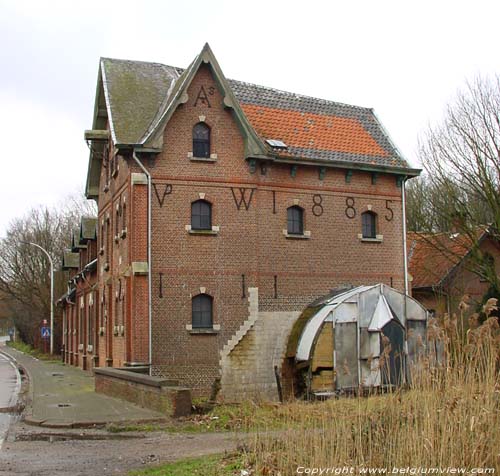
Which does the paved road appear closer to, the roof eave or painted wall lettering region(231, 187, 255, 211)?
painted wall lettering region(231, 187, 255, 211)

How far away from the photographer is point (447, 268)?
1426 inches

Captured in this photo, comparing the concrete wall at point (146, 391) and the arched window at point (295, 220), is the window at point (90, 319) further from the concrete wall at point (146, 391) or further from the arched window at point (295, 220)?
the arched window at point (295, 220)

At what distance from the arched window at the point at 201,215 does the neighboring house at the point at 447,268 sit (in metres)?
10.2

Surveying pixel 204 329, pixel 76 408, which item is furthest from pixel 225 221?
pixel 76 408

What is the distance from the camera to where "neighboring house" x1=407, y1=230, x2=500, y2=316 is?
101 feet

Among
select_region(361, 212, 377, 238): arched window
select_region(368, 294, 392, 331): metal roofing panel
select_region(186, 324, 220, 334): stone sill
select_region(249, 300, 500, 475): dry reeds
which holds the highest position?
select_region(361, 212, 377, 238): arched window

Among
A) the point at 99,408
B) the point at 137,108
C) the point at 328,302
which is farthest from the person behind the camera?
the point at 137,108

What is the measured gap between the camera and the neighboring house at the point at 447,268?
30794 mm

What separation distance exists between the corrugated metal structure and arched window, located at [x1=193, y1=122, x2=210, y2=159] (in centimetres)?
660

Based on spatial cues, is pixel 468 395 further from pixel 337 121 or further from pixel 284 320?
pixel 337 121

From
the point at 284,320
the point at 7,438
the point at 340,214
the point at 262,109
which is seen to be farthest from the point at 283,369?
the point at 7,438

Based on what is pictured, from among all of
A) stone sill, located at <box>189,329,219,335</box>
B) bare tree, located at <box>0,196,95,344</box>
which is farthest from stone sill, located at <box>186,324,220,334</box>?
bare tree, located at <box>0,196,95,344</box>

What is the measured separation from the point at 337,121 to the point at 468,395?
23.0m

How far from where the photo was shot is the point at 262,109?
2795 cm
